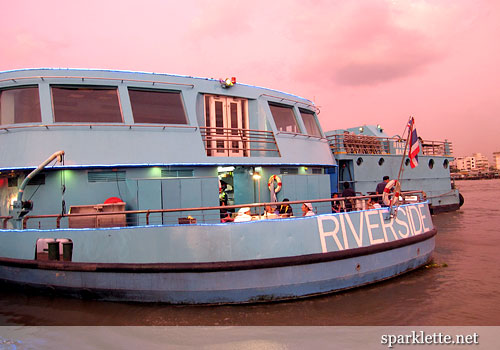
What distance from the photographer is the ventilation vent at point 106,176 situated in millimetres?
8211

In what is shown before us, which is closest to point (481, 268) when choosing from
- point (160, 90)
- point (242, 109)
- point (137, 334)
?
point (242, 109)

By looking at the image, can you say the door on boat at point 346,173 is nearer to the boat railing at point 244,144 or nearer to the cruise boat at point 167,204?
the cruise boat at point 167,204

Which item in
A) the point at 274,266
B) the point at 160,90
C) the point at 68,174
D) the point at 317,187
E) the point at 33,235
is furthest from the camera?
the point at 317,187

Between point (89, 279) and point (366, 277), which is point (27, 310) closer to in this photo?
point (89, 279)

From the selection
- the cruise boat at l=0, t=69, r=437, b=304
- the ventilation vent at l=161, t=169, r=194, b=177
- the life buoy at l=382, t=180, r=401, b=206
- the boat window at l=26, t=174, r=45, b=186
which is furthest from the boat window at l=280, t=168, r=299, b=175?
Result: the boat window at l=26, t=174, r=45, b=186

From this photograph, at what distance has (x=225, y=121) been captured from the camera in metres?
9.94

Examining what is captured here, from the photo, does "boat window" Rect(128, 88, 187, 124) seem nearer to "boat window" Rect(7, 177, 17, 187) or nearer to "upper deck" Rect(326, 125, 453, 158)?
"boat window" Rect(7, 177, 17, 187)

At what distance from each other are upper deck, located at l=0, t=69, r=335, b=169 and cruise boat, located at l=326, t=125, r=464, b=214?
6.90m

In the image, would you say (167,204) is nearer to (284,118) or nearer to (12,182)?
(12,182)

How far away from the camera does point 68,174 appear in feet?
26.7

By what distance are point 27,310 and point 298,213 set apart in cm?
604

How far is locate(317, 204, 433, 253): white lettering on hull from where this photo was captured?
7.11m

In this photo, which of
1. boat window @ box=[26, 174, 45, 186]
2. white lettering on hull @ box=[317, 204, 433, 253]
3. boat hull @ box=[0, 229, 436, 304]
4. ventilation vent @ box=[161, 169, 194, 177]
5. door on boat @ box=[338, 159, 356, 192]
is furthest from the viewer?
door on boat @ box=[338, 159, 356, 192]

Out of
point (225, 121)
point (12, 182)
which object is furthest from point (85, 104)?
point (225, 121)
